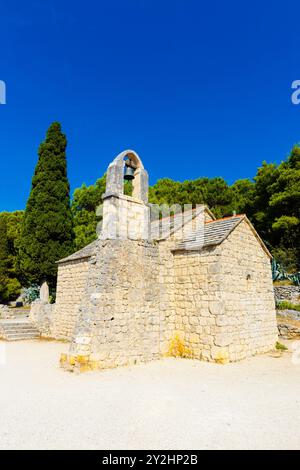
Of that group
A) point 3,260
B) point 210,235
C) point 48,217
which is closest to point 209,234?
point 210,235

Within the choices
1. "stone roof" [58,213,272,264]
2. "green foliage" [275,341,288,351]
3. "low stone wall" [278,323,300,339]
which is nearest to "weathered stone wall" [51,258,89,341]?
"stone roof" [58,213,272,264]

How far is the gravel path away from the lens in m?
4.03

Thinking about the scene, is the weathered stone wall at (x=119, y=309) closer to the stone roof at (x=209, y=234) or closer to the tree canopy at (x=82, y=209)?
the stone roof at (x=209, y=234)

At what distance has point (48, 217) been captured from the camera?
19859 mm

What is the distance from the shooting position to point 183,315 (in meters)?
9.74

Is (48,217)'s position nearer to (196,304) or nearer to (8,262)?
(8,262)

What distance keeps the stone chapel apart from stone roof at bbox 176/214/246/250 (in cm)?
4

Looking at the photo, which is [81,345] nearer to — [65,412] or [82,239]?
[65,412]

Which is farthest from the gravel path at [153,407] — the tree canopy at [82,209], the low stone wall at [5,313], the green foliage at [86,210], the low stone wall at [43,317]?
the green foliage at [86,210]

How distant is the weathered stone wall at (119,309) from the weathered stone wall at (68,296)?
4.63 metres

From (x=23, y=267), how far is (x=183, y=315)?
539 inches

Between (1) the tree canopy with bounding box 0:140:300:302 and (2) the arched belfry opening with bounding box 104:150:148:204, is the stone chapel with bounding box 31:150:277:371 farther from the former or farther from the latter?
(1) the tree canopy with bounding box 0:140:300:302

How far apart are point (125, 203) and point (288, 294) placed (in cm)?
1234

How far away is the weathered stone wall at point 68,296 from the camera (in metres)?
13.5
